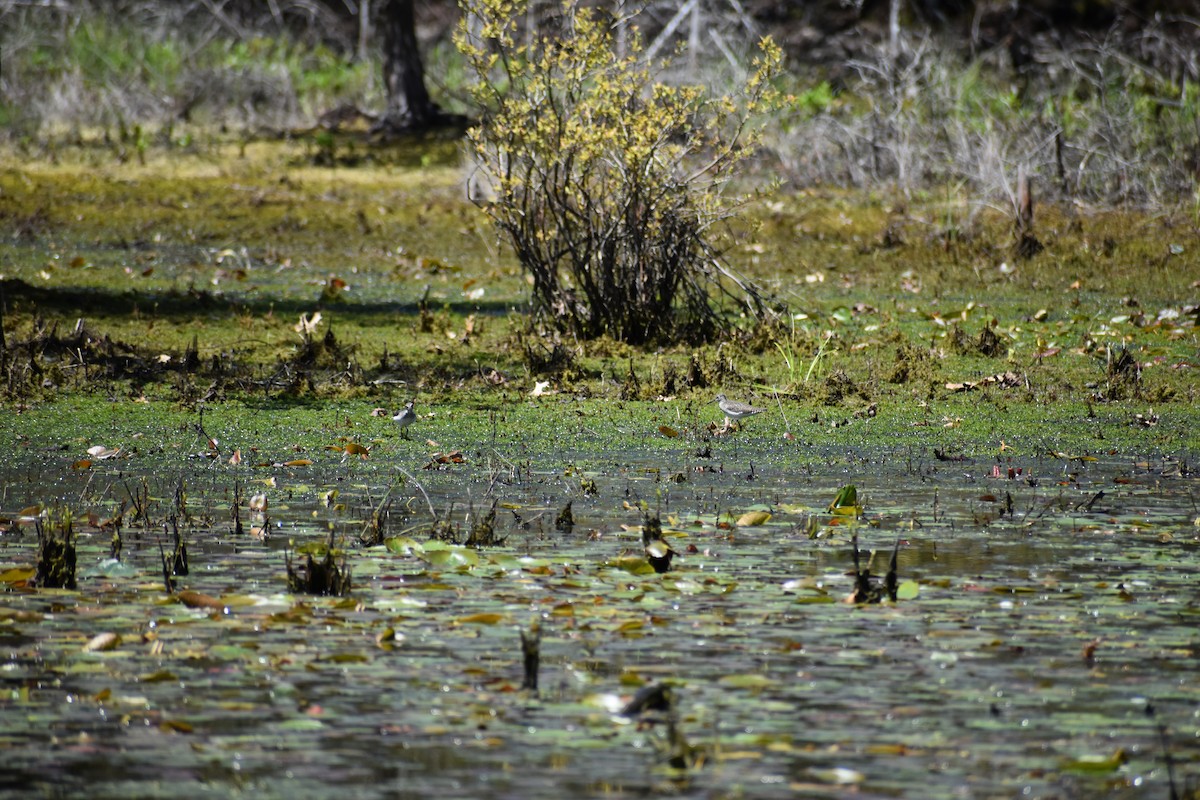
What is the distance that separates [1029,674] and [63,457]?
5523 mm

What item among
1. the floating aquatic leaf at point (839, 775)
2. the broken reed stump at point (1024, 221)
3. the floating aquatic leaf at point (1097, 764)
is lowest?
the floating aquatic leaf at point (839, 775)

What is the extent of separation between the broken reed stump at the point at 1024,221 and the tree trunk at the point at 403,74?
10.5 meters

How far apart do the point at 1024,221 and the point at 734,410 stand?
9112 mm

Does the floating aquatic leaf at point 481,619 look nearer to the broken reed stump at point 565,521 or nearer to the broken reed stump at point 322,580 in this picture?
the broken reed stump at point 322,580

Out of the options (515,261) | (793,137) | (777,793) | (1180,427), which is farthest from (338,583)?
(793,137)

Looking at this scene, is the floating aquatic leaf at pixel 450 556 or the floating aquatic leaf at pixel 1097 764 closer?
the floating aquatic leaf at pixel 1097 764

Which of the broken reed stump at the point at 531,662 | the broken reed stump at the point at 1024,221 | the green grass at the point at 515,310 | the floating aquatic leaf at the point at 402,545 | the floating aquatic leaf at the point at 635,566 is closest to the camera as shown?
the broken reed stump at the point at 531,662

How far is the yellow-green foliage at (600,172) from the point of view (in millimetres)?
11836

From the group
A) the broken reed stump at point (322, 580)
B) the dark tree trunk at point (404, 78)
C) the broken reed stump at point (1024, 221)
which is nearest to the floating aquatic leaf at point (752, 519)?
the broken reed stump at point (322, 580)

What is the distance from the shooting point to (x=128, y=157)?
77.2ft

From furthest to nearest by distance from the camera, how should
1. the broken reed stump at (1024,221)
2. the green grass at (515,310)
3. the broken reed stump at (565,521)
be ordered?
the broken reed stump at (1024,221), the green grass at (515,310), the broken reed stump at (565,521)

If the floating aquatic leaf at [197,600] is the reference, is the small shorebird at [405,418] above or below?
above

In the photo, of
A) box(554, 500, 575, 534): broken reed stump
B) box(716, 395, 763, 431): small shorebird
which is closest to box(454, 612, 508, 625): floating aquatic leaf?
box(554, 500, 575, 534): broken reed stump

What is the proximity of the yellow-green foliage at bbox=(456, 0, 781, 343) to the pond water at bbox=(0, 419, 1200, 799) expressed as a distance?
14.3 feet
